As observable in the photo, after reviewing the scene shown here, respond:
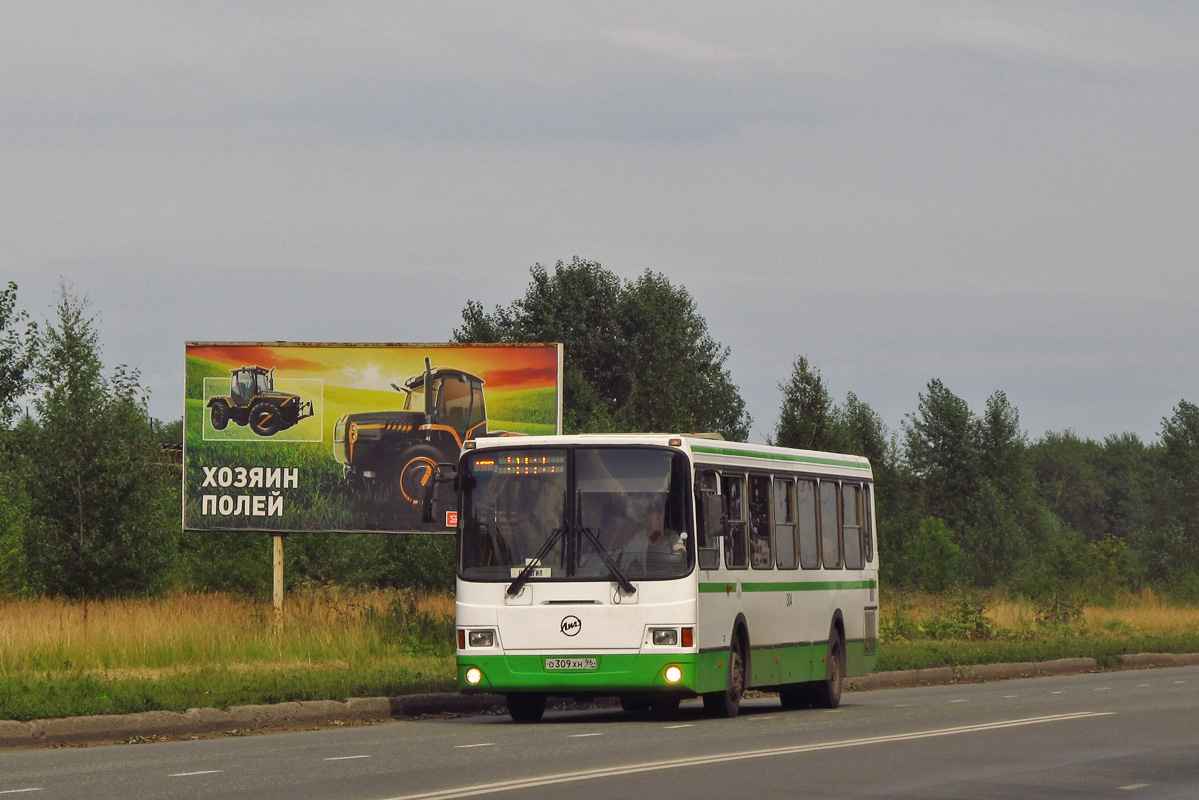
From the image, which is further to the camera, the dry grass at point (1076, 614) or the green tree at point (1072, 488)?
the green tree at point (1072, 488)

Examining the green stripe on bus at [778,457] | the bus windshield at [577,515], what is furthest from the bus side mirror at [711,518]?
the green stripe on bus at [778,457]

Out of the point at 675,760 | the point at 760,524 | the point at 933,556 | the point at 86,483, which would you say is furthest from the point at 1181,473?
the point at 675,760

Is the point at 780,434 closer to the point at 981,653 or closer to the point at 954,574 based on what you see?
the point at 954,574

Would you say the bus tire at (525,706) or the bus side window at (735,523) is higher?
the bus side window at (735,523)

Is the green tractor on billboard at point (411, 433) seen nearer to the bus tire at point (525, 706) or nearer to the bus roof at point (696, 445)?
the bus roof at point (696, 445)

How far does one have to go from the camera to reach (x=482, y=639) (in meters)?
17.1

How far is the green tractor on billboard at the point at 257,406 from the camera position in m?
27.1

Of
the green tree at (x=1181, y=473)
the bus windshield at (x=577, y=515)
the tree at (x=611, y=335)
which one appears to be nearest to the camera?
the bus windshield at (x=577, y=515)

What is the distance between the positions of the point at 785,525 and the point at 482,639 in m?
4.23

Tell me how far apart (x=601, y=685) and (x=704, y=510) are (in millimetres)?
1969

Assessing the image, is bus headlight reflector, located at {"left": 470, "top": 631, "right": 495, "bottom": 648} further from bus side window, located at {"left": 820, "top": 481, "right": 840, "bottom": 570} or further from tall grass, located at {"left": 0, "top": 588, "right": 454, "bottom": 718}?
bus side window, located at {"left": 820, "top": 481, "right": 840, "bottom": 570}

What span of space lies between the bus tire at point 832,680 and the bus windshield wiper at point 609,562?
4508mm

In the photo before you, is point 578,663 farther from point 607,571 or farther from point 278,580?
point 278,580

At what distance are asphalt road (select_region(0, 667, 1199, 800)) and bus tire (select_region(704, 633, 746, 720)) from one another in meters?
0.22
